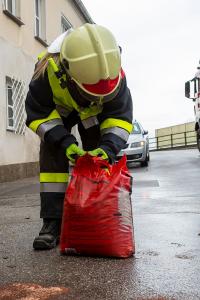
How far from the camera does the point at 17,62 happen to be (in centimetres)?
1281

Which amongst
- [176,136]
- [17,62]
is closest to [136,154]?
[17,62]

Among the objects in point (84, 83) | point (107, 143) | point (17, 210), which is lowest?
point (17, 210)

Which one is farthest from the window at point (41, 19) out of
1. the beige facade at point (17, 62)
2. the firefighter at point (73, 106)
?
the firefighter at point (73, 106)

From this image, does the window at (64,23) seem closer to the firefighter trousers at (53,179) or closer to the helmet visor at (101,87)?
the firefighter trousers at (53,179)

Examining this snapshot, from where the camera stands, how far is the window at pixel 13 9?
12116 millimetres

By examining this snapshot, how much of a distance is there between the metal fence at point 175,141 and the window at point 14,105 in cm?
2353

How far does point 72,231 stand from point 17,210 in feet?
10.1

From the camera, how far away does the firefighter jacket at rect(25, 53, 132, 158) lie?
3.75 metres

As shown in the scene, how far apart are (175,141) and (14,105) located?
87.6 feet

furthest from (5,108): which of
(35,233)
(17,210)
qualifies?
(35,233)

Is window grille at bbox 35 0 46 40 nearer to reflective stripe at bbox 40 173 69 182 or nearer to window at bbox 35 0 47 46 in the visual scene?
window at bbox 35 0 47 46

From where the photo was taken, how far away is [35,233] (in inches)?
177

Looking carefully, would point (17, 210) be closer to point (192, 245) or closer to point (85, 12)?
point (192, 245)

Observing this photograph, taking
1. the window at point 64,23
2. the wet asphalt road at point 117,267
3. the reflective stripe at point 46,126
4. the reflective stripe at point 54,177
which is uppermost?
the window at point 64,23
